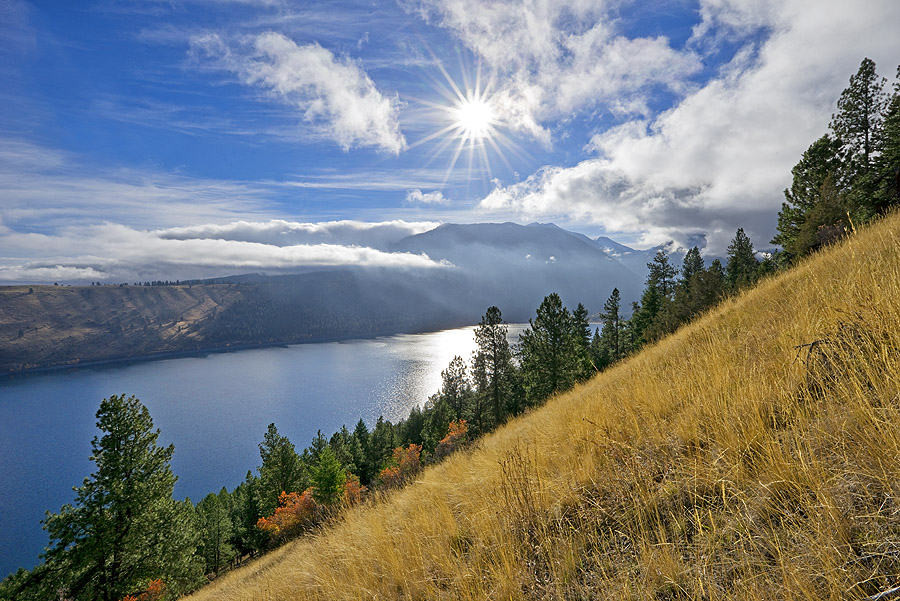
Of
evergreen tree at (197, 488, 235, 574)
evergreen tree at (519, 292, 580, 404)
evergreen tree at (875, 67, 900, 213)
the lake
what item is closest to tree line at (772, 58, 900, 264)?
evergreen tree at (875, 67, 900, 213)

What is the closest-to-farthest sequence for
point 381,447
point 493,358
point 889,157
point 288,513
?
point 889,157, point 288,513, point 493,358, point 381,447

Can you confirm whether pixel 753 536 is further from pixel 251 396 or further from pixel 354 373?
pixel 354 373

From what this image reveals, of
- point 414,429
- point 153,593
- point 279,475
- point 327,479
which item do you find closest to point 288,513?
point 327,479

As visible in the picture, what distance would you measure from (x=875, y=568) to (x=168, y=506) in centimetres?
2206

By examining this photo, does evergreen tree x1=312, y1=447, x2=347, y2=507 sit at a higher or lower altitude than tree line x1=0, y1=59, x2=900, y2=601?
lower

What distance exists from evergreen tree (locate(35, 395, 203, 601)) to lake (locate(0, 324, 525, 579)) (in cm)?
4948

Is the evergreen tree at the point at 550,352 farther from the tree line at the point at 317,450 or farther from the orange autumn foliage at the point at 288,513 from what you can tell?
the orange autumn foliage at the point at 288,513

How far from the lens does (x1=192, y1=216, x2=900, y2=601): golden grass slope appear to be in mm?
1710

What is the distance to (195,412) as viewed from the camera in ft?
350

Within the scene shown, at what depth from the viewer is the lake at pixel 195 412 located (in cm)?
6344

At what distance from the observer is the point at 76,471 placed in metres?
70.3

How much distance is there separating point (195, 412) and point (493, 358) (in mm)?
112203

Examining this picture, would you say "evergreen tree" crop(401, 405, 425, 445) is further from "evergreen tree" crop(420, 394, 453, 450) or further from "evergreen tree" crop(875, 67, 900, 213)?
"evergreen tree" crop(875, 67, 900, 213)

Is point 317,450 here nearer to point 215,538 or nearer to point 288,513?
point 215,538
